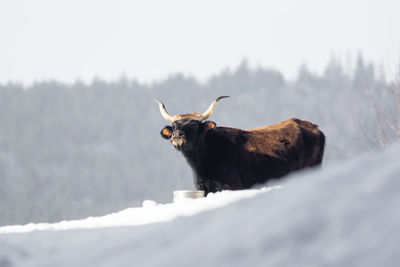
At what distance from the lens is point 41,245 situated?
3.67 m

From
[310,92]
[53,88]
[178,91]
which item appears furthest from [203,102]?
[53,88]

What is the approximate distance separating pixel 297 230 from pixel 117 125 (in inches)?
6103

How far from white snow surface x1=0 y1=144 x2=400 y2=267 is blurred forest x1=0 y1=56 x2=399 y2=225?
100052mm

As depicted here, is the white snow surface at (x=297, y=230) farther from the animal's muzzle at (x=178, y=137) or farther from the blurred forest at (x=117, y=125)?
the blurred forest at (x=117, y=125)

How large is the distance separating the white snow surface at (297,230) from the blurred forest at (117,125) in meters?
100

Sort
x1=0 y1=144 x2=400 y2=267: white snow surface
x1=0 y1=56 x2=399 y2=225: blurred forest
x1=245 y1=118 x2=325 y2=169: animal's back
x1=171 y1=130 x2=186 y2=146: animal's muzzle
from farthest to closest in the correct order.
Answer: x1=0 y1=56 x2=399 y2=225: blurred forest
x1=245 y1=118 x2=325 y2=169: animal's back
x1=171 y1=130 x2=186 y2=146: animal's muzzle
x1=0 y1=144 x2=400 y2=267: white snow surface

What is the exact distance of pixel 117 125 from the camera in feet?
511

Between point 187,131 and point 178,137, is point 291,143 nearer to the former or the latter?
point 187,131

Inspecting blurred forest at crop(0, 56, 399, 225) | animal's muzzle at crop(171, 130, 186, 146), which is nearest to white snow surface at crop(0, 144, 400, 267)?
animal's muzzle at crop(171, 130, 186, 146)

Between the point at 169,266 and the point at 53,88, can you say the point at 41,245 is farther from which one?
the point at 53,88

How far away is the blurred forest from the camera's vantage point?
121000 millimetres

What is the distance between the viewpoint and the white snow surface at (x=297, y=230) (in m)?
2.14

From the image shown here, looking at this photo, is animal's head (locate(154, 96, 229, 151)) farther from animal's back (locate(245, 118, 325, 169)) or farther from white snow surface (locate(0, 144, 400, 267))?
white snow surface (locate(0, 144, 400, 267))

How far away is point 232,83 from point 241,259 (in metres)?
166
